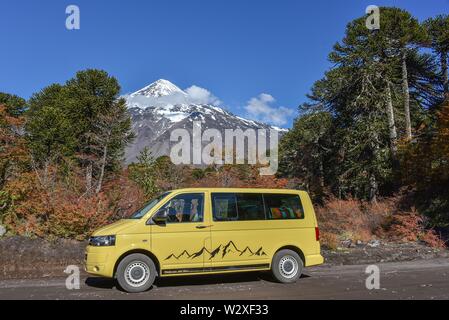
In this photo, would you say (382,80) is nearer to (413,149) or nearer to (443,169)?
(413,149)

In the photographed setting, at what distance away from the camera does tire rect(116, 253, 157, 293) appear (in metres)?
8.70

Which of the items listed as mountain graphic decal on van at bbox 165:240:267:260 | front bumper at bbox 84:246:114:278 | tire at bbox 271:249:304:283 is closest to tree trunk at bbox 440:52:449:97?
tire at bbox 271:249:304:283

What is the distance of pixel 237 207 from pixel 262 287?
1695 mm

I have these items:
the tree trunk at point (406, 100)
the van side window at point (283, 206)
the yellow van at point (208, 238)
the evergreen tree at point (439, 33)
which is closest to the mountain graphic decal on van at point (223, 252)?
the yellow van at point (208, 238)

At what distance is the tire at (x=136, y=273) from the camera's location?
28.5 ft

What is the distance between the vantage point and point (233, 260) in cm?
948

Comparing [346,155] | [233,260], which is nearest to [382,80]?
[346,155]

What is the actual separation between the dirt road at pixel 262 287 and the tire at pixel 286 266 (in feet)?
0.66

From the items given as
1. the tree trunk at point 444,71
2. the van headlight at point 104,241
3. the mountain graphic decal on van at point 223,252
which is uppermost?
the tree trunk at point 444,71

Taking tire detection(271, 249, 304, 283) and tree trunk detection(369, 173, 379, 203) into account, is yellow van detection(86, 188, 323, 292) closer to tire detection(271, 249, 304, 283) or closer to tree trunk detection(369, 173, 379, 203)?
tire detection(271, 249, 304, 283)

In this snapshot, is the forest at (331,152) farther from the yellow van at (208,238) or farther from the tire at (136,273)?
the tire at (136,273)

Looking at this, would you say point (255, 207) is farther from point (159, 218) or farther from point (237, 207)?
point (159, 218)


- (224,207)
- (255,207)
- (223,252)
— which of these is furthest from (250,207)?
(223,252)
